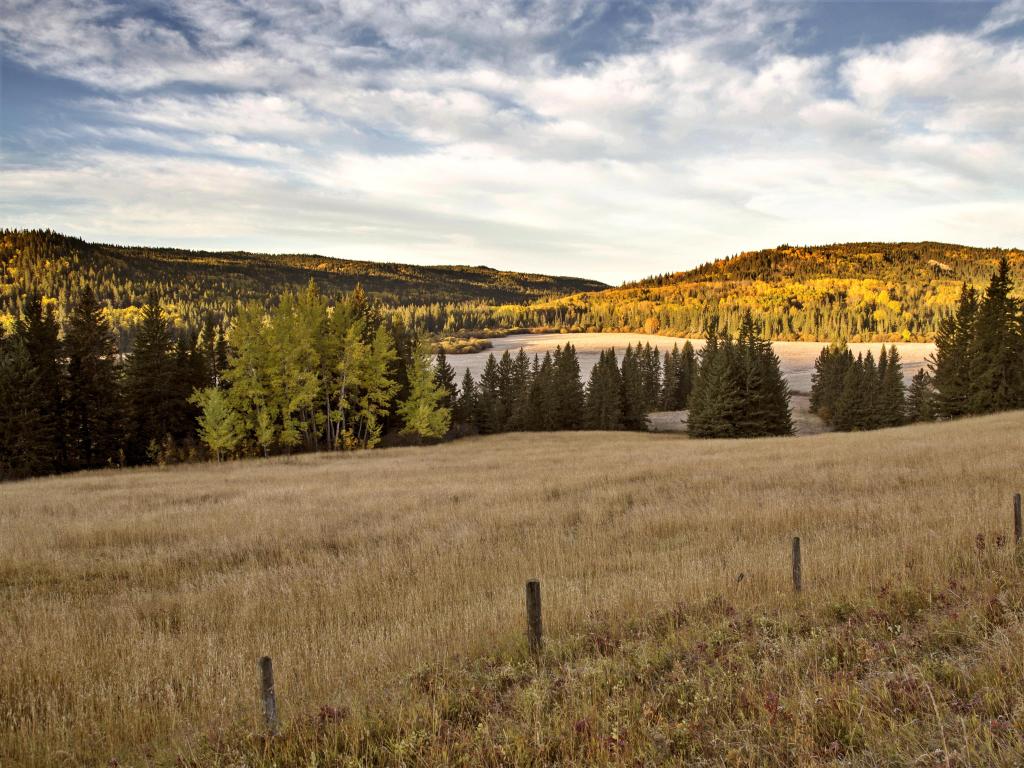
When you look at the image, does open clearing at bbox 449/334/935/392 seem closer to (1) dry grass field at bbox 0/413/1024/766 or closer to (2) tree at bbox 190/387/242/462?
(2) tree at bbox 190/387/242/462

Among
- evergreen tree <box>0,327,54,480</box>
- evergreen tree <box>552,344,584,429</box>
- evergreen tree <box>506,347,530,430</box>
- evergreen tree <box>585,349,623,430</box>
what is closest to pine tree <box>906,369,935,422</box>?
evergreen tree <box>585,349,623,430</box>

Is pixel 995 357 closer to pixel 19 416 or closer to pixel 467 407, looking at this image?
pixel 467 407

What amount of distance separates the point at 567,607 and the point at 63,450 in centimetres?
4344

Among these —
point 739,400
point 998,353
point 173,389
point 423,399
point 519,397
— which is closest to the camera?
point 173,389

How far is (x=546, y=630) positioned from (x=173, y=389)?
41.8 meters

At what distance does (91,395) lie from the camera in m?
38.7

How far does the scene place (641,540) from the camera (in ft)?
37.0

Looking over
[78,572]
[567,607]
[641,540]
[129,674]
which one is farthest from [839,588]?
[78,572]

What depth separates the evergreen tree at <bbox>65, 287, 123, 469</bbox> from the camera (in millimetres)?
38531

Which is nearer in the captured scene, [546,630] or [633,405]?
[546,630]

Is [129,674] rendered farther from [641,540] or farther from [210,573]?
[641,540]

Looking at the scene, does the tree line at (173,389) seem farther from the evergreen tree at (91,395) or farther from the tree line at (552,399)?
the tree line at (552,399)

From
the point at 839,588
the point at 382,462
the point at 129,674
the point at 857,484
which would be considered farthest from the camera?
the point at 382,462

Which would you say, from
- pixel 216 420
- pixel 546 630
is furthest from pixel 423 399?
pixel 546 630
